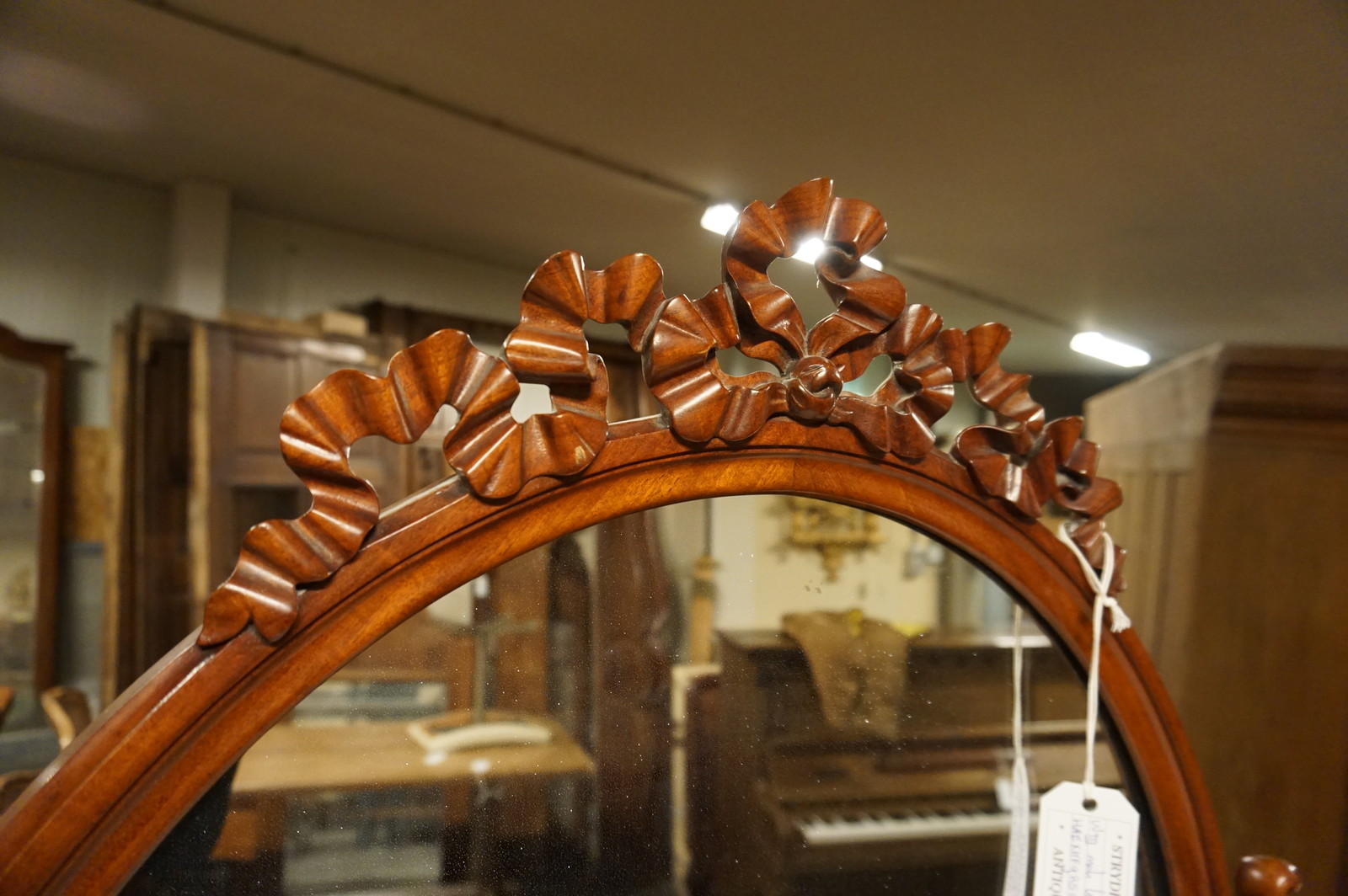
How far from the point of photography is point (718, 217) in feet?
3.87

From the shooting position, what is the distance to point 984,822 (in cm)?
43

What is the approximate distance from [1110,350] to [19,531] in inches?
78.1

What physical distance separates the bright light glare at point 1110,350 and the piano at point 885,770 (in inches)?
30.1

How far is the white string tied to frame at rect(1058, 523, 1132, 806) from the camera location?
37cm

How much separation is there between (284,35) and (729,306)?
1.02 meters

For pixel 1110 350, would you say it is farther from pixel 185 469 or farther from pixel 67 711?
pixel 185 469

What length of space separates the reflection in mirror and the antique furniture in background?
1614 millimetres

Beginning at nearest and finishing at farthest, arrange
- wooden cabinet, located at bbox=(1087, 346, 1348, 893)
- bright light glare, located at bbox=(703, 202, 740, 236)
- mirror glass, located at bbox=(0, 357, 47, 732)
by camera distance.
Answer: wooden cabinet, located at bbox=(1087, 346, 1348, 893) → bright light glare, located at bbox=(703, 202, 740, 236) → mirror glass, located at bbox=(0, 357, 47, 732)

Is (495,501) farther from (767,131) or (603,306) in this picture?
(767,131)

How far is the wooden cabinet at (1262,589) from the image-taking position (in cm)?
73

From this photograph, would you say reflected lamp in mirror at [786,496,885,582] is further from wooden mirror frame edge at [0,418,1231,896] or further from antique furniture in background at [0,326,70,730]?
antique furniture in background at [0,326,70,730]

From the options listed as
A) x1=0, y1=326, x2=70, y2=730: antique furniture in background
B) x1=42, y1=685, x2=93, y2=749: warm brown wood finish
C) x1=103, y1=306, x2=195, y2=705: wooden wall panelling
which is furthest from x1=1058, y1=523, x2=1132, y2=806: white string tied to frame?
x1=0, y1=326, x2=70, y2=730: antique furniture in background

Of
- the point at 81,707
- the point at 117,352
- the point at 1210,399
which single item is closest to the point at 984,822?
the point at 1210,399

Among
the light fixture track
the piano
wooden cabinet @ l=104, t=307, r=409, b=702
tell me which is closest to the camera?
the piano
